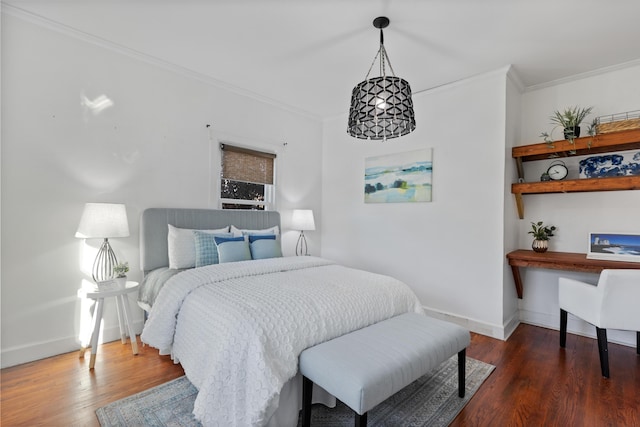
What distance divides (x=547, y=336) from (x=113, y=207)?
4284mm

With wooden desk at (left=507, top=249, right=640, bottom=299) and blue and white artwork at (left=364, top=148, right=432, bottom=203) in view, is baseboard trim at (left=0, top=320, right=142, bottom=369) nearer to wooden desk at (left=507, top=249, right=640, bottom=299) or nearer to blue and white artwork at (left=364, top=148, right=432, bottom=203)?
blue and white artwork at (left=364, top=148, right=432, bottom=203)

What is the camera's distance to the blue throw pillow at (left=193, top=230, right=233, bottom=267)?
2.76 metres

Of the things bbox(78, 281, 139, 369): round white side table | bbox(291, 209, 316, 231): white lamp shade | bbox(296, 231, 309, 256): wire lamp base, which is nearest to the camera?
bbox(78, 281, 139, 369): round white side table

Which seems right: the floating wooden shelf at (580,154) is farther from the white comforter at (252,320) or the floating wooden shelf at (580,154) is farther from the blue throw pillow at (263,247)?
the blue throw pillow at (263,247)

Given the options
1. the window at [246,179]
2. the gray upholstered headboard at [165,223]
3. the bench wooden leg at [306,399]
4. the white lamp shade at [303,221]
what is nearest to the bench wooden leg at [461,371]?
the bench wooden leg at [306,399]

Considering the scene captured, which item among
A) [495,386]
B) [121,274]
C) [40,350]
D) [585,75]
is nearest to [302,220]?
[121,274]

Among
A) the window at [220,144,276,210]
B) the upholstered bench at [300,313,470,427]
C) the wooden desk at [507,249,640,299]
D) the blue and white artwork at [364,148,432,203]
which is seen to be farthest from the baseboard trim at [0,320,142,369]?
the wooden desk at [507,249,640,299]

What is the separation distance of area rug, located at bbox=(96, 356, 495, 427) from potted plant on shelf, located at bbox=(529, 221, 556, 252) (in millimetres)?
1775

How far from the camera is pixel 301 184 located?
4.46m

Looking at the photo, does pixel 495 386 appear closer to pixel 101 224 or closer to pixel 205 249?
pixel 205 249

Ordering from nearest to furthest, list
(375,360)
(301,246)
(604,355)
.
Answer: (375,360) < (604,355) < (301,246)

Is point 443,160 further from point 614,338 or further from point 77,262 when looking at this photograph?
point 77,262

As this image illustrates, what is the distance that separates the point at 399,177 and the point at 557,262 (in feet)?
5.99

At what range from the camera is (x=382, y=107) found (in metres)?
2.06
